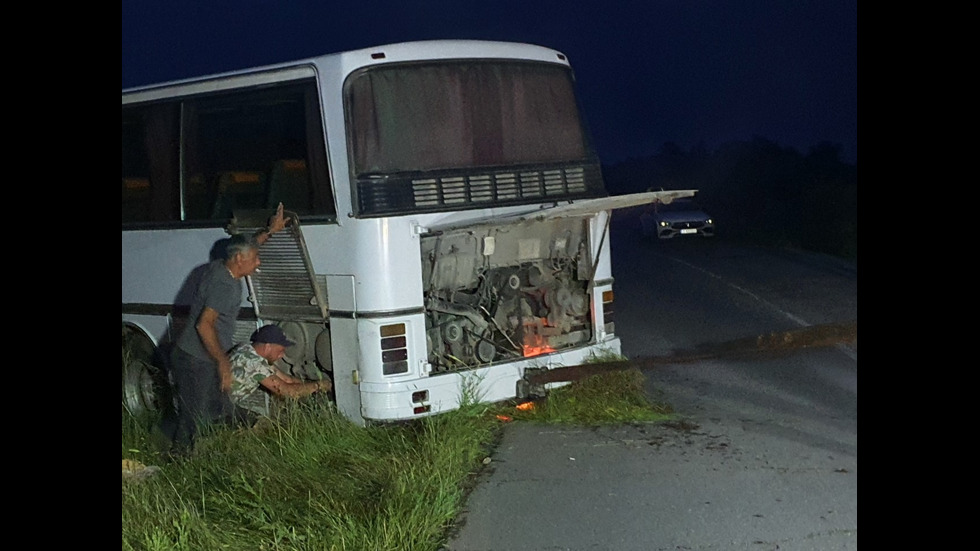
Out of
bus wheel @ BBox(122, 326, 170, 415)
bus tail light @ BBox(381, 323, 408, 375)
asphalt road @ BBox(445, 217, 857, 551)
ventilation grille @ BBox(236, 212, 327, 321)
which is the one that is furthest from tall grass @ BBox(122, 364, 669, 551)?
ventilation grille @ BBox(236, 212, 327, 321)

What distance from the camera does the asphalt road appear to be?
21.1 feet

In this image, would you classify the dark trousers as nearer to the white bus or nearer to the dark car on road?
the white bus

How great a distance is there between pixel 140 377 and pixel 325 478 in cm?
365

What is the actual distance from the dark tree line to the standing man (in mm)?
12662

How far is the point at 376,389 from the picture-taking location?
8.03 metres

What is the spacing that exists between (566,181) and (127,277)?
155 inches

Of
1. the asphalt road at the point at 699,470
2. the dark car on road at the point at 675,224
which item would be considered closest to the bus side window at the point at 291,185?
the asphalt road at the point at 699,470

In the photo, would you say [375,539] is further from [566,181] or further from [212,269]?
[566,181]

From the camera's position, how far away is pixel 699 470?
7.62m

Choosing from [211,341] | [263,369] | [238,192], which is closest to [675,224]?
[238,192]

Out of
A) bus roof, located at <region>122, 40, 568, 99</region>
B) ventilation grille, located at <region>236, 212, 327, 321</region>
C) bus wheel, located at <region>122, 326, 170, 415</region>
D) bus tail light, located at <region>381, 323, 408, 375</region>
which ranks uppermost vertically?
bus roof, located at <region>122, 40, 568, 99</region>

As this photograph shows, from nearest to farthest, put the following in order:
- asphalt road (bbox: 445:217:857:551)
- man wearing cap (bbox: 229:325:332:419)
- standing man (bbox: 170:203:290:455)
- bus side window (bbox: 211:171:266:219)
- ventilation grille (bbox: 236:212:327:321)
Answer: asphalt road (bbox: 445:217:857:551), standing man (bbox: 170:203:290:455), man wearing cap (bbox: 229:325:332:419), ventilation grille (bbox: 236:212:327:321), bus side window (bbox: 211:171:266:219)

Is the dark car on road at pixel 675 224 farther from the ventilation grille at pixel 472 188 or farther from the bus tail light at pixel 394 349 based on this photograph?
the bus tail light at pixel 394 349

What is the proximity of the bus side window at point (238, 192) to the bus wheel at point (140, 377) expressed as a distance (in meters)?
1.60
